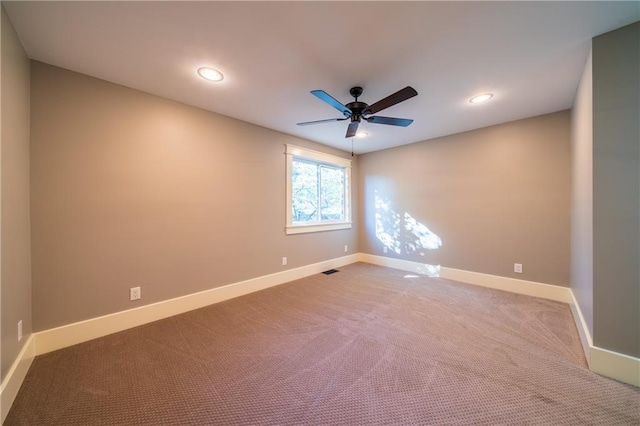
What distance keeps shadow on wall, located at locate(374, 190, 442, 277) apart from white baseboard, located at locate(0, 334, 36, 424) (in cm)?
455

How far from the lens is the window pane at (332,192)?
4.59 meters

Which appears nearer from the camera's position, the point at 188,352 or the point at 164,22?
the point at 164,22

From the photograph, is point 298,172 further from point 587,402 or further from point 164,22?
point 587,402

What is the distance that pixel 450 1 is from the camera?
4.66 feet

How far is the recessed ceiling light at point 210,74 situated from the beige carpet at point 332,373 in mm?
2367

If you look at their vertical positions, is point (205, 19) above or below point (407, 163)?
above

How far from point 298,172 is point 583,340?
3751 millimetres

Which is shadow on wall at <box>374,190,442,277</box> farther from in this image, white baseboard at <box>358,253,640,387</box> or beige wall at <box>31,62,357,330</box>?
beige wall at <box>31,62,357,330</box>

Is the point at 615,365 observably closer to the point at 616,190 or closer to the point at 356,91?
the point at 616,190

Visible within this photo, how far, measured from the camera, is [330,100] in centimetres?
209

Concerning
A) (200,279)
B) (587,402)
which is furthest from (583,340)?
(200,279)

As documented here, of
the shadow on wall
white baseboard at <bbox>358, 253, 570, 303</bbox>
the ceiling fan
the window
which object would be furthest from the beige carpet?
the ceiling fan

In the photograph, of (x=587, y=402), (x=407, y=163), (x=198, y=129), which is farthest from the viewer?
(x=407, y=163)

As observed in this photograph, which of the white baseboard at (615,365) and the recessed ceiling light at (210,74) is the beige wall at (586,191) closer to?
the white baseboard at (615,365)
